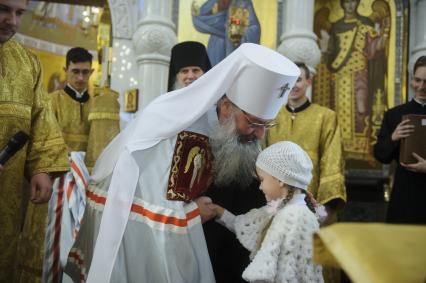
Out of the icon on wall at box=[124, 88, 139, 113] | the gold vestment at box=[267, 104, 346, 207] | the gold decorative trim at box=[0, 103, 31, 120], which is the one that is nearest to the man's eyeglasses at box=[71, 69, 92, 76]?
the icon on wall at box=[124, 88, 139, 113]

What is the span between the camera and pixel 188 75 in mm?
3520

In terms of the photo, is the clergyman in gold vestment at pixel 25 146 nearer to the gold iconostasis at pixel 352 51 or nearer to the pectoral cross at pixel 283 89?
the pectoral cross at pixel 283 89

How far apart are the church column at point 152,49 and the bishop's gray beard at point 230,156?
334 cm

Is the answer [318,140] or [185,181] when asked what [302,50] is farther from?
[185,181]

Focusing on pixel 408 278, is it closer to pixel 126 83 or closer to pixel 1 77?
pixel 1 77

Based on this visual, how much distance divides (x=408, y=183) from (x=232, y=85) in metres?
1.87

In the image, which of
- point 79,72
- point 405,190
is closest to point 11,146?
point 405,190

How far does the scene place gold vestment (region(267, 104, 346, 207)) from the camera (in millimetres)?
3846

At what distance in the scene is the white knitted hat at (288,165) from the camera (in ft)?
7.39

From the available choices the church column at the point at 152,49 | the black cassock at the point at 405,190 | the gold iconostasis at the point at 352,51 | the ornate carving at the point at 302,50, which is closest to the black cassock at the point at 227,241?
the black cassock at the point at 405,190

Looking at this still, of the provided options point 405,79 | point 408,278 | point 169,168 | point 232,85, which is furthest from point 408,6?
point 408,278

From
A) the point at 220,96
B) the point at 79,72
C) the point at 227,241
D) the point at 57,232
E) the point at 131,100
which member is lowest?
the point at 57,232

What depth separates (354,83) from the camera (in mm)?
6648

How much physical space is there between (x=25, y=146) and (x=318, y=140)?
2368 millimetres
